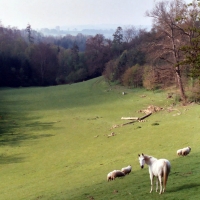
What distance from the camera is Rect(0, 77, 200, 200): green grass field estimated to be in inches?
572

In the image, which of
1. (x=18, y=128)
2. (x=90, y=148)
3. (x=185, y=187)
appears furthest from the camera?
(x=18, y=128)

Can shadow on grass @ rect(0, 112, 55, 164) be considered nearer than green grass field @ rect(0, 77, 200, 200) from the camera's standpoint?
No

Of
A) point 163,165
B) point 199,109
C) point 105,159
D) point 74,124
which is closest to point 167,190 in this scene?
point 163,165

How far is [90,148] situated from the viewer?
1037 inches

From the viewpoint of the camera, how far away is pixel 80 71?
309ft

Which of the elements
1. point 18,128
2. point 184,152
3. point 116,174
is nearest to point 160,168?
point 116,174

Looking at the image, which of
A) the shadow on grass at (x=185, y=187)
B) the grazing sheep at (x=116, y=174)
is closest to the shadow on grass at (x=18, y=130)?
the grazing sheep at (x=116, y=174)

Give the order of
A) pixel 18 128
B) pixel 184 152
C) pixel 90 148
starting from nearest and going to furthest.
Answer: pixel 184 152
pixel 90 148
pixel 18 128

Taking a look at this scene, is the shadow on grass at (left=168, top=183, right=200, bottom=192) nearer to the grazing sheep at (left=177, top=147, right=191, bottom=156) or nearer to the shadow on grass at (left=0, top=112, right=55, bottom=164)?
the grazing sheep at (left=177, top=147, right=191, bottom=156)

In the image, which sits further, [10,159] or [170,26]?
[170,26]

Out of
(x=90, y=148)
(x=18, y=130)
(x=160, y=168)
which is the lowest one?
(x=18, y=130)

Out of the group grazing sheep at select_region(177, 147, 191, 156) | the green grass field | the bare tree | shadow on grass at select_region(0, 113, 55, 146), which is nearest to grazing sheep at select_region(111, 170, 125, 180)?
the green grass field

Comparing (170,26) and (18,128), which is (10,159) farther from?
(170,26)

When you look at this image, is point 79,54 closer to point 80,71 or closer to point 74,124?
point 80,71
